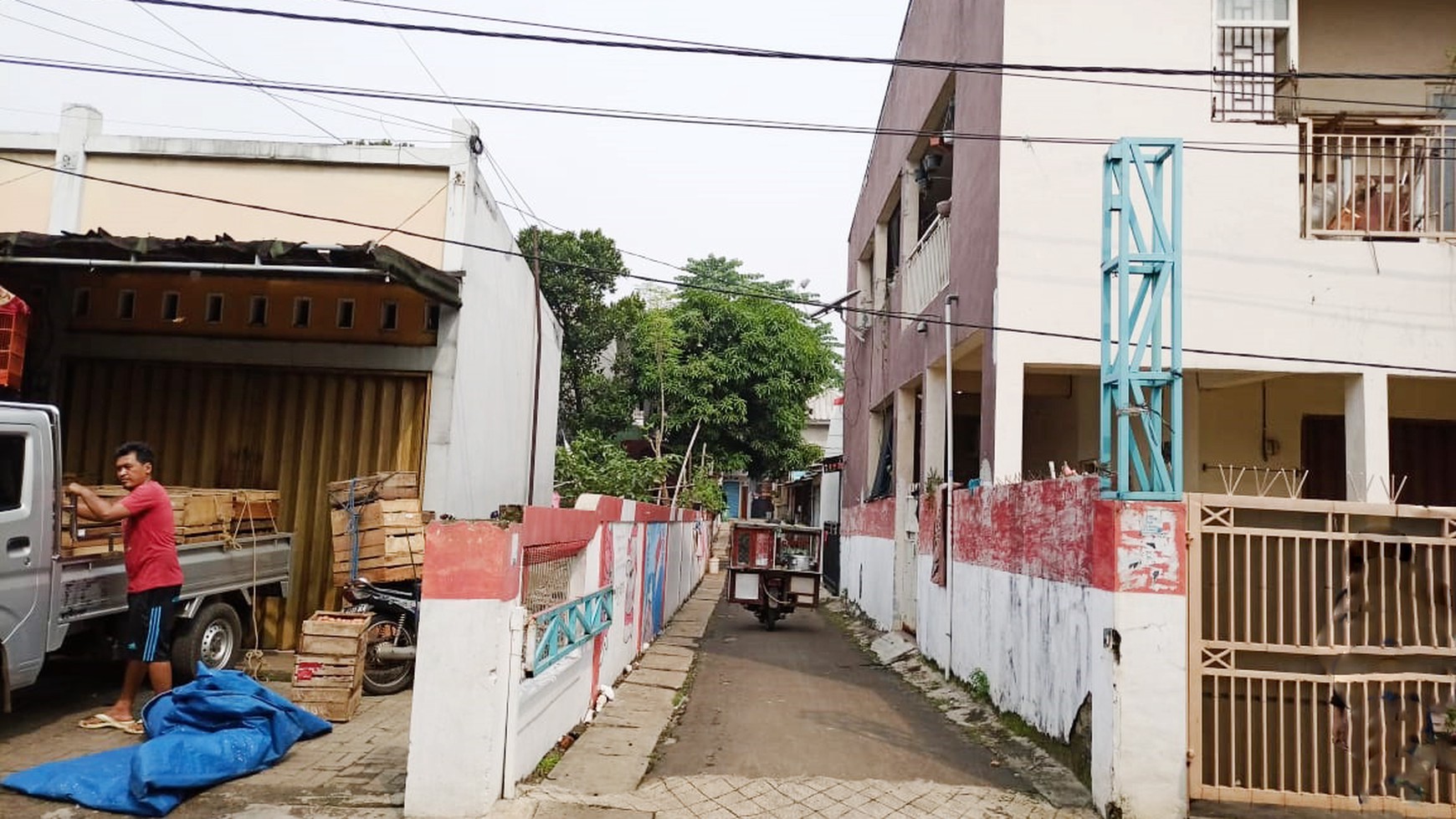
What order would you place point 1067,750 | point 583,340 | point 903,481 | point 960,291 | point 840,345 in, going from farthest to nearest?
point 840,345 → point 583,340 → point 903,481 → point 960,291 → point 1067,750

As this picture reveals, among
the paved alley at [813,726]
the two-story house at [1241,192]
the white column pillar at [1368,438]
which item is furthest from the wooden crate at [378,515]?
the white column pillar at [1368,438]

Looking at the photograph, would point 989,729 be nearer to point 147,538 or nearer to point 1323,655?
point 1323,655

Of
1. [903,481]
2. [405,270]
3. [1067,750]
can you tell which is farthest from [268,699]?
[903,481]

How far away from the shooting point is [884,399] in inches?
764

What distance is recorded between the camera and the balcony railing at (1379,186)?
10359mm

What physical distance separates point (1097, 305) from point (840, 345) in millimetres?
33462

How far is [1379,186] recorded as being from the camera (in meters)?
10.4

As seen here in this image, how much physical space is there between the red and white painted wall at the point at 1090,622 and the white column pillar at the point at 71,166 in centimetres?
1019

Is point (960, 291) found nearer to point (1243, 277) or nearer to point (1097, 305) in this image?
point (1097, 305)

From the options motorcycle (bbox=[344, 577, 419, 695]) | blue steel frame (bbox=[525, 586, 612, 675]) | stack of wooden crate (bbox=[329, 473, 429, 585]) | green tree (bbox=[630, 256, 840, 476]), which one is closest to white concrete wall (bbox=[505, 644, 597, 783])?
blue steel frame (bbox=[525, 586, 612, 675])

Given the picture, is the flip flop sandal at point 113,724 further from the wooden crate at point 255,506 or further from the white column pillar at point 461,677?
the white column pillar at point 461,677

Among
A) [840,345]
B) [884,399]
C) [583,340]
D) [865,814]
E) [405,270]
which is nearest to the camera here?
[865,814]

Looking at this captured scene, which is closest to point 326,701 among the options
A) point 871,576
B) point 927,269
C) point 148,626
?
point 148,626

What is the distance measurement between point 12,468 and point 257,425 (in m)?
3.86
